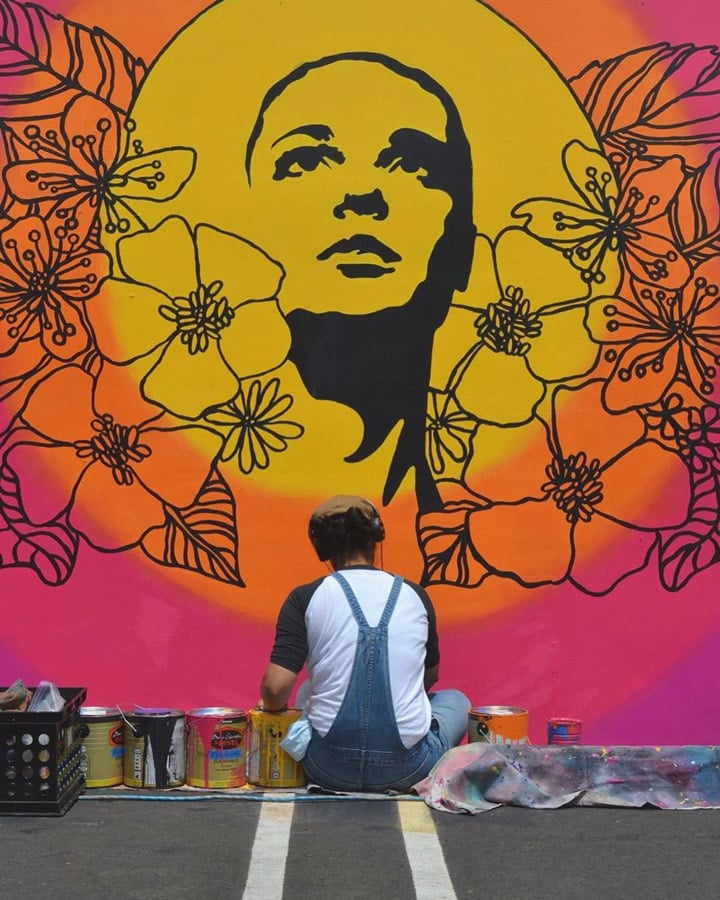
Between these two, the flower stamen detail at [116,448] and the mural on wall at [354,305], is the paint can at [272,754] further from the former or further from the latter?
the flower stamen detail at [116,448]

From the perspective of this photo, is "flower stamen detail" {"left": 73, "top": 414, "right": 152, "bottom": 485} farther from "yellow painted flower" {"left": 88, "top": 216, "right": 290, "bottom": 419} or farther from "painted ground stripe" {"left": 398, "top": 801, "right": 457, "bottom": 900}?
"painted ground stripe" {"left": 398, "top": 801, "right": 457, "bottom": 900}

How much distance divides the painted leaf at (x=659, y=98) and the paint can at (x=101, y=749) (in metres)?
3.30

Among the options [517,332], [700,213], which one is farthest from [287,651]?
[700,213]

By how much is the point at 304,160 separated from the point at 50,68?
1.19 metres

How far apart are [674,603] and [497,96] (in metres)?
2.38

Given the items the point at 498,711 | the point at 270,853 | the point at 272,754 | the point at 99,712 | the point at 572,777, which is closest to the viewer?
the point at 270,853

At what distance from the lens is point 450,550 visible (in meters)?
5.72

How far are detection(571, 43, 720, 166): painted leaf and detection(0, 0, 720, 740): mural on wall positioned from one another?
13mm

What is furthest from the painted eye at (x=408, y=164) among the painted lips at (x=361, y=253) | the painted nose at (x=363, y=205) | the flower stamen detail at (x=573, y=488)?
the flower stamen detail at (x=573, y=488)

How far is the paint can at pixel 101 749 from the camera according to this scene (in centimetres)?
506

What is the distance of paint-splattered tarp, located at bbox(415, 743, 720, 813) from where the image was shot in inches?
188

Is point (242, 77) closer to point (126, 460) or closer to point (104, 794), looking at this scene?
point (126, 460)

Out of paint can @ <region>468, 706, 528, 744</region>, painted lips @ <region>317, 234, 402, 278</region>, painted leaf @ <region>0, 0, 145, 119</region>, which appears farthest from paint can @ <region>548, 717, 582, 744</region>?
painted leaf @ <region>0, 0, 145, 119</region>

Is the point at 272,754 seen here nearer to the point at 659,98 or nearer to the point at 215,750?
the point at 215,750
